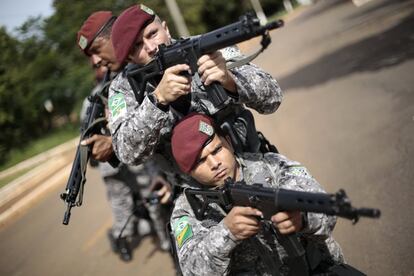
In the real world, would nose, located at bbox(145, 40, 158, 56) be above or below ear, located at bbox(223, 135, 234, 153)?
above

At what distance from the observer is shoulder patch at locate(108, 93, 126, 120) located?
226 centimetres

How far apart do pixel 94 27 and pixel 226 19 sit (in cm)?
3784

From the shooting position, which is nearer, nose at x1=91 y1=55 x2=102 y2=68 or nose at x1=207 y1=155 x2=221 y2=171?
nose at x1=207 y1=155 x2=221 y2=171

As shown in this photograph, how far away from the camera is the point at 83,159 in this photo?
10.7 ft

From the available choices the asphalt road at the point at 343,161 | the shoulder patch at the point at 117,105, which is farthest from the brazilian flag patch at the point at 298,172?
the asphalt road at the point at 343,161

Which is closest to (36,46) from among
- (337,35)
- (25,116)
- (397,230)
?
(25,116)

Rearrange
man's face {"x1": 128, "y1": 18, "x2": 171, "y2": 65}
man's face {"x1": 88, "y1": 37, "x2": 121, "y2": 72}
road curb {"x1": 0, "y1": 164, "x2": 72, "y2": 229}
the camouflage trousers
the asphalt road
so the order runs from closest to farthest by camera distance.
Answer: man's face {"x1": 128, "y1": 18, "x2": 171, "y2": 65} < man's face {"x1": 88, "y1": 37, "x2": 121, "y2": 72} < the asphalt road < the camouflage trousers < road curb {"x1": 0, "y1": 164, "x2": 72, "y2": 229}

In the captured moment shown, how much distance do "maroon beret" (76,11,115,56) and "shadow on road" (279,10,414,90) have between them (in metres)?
5.23

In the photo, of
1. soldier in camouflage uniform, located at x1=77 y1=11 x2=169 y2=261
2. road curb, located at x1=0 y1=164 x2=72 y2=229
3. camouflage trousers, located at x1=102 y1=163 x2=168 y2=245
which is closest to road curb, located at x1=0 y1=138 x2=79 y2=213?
road curb, located at x1=0 y1=164 x2=72 y2=229

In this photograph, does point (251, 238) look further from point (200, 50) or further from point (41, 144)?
point (41, 144)

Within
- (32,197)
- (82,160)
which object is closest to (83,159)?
(82,160)

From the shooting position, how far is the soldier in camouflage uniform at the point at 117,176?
3285 mm

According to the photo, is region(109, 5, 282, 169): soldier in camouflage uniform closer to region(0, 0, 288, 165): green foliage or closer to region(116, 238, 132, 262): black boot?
region(116, 238, 132, 262): black boot

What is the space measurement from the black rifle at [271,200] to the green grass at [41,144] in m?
14.4
